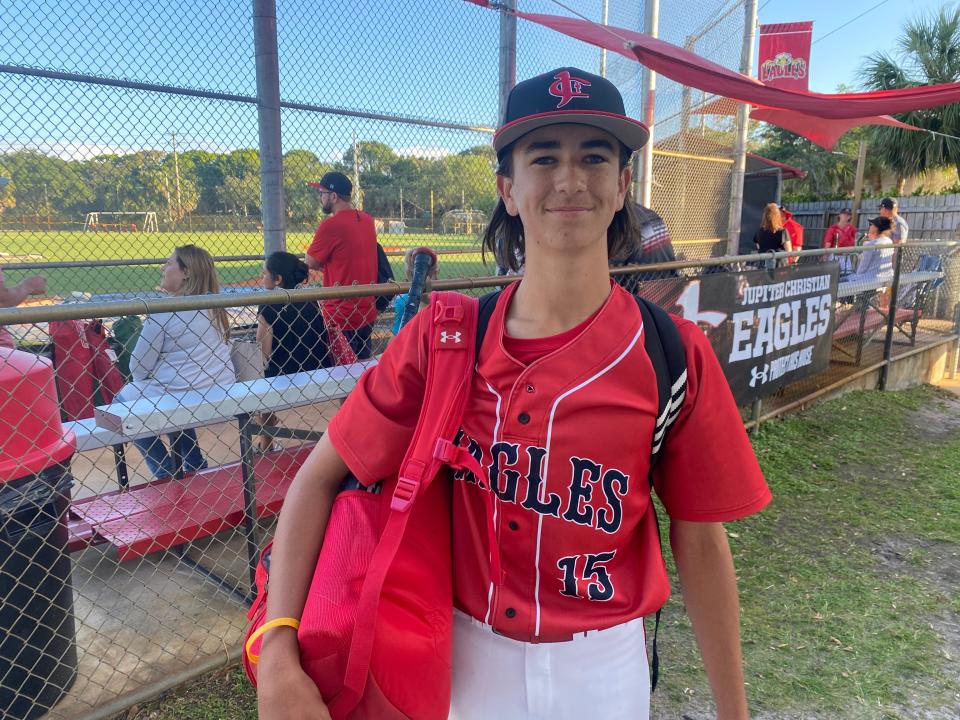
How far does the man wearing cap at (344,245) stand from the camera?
18.2 feet

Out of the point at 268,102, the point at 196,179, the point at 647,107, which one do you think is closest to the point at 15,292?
the point at 268,102

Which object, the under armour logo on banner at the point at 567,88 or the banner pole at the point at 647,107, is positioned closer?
the under armour logo on banner at the point at 567,88

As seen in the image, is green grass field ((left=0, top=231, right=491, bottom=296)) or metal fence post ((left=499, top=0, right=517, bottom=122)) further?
green grass field ((left=0, top=231, right=491, bottom=296))

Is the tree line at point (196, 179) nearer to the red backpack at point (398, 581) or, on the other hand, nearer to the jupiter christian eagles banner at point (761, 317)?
the jupiter christian eagles banner at point (761, 317)

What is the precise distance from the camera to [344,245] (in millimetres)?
5594

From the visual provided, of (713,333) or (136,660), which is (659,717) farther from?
(713,333)

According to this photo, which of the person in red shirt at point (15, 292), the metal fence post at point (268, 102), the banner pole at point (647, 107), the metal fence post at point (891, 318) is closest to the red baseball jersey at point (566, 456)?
the metal fence post at point (268, 102)

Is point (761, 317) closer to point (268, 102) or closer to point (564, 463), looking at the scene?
point (268, 102)

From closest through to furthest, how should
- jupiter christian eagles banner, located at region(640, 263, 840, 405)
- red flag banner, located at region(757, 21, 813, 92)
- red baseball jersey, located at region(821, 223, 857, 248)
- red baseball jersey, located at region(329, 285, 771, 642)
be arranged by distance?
red baseball jersey, located at region(329, 285, 771, 642)
jupiter christian eagles banner, located at region(640, 263, 840, 405)
red flag banner, located at region(757, 21, 813, 92)
red baseball jersey, located at region(821, 223, 857, 248)

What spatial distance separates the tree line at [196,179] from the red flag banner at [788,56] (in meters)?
4.74

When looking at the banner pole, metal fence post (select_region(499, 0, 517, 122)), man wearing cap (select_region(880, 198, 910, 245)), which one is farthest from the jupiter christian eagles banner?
man wearing cap (select_region(880, 198, 910, 245))

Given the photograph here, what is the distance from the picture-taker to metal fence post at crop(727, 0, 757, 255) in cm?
829

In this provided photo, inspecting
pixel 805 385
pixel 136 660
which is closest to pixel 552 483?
pixel 136 660

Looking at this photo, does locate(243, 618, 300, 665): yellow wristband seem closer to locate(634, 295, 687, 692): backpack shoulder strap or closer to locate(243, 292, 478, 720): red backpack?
locate(243, 292, 478, 720): red backpack
